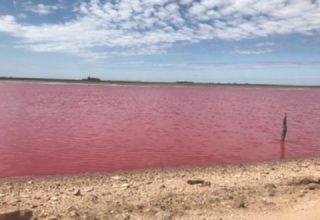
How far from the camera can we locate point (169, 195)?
1166cm

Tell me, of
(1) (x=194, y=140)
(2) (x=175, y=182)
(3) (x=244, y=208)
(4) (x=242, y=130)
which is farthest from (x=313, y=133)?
(3) (x=244, y=208)

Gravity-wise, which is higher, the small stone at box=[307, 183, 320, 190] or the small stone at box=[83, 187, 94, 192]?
the small stone at box=[307, 183, 320, 190]

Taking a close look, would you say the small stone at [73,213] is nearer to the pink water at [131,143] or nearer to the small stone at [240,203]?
the small stone at [240,203]

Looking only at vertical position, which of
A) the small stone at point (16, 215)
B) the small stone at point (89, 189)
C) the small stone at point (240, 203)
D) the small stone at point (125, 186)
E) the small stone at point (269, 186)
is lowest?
the small stone at point (89, 189)

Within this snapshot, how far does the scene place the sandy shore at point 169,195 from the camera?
10.1m

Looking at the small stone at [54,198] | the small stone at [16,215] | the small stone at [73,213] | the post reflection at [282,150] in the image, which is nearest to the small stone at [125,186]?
the small stone at [54,198]

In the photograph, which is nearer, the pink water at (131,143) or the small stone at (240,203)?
the small stone at (240,203)

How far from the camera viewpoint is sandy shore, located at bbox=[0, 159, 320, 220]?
10078mm

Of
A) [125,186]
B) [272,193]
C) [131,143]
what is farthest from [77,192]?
[131,143]

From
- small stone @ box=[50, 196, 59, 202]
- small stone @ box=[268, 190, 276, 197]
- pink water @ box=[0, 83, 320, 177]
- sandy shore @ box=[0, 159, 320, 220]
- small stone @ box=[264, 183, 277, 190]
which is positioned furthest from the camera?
pink water @ box=[0, 83, 320, 177]

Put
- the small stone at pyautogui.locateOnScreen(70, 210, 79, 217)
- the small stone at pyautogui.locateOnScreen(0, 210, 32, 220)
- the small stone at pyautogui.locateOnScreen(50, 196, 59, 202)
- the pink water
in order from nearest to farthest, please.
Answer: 1. the small stone at pyautogui.locateOnScreen(0, 210, 32, 220)
2. the small stone at pyautogui.locateOnScreen(70, 210, 79, 217)
3. the small stone at pyautogui.locateOnScreen(50, 196, 59, 202)
4. the pink water

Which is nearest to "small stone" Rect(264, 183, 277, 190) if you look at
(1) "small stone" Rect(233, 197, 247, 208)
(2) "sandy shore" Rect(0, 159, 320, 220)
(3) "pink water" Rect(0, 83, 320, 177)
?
(2) "sandy shore" Rect(0, 159, 320, 220)

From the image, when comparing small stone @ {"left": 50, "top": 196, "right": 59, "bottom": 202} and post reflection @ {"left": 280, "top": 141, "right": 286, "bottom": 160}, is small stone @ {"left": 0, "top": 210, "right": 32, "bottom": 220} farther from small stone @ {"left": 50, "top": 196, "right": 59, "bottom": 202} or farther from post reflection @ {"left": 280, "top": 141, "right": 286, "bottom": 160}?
post reflection @ {"left": 280, "top": 141, "right": 286, "bottom": 160}

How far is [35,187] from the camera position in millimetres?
13023
